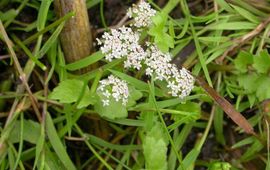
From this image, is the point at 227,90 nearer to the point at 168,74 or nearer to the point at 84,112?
the point at 168,74

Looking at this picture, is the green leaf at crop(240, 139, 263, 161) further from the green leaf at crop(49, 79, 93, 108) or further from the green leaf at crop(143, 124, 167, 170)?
the green leaf at crop(49, 79, 93, 108)

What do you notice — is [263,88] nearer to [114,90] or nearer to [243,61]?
[243,61]

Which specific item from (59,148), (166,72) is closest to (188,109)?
(166,72)

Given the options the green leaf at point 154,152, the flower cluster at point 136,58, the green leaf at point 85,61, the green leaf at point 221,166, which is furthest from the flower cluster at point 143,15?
the green leaf at point 221,166

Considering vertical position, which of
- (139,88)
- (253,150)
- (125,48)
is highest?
(125,48)

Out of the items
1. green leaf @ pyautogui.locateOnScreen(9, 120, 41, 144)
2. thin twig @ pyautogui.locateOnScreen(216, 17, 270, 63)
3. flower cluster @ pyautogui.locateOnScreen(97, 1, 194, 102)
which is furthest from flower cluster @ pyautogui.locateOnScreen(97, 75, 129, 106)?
thin twig @ pyautogui.locateOnScreen(216, 17, 270, 63)

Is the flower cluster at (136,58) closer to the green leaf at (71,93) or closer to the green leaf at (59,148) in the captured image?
the green leaf at (71,93)

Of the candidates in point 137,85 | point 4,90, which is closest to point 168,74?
point 137,85
